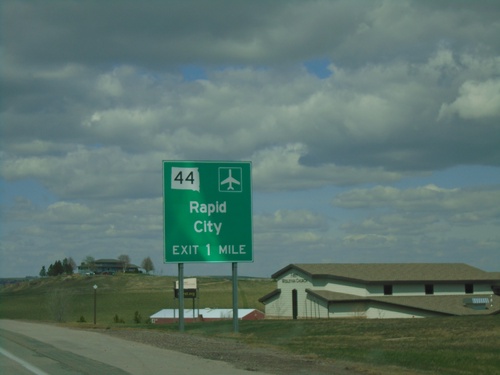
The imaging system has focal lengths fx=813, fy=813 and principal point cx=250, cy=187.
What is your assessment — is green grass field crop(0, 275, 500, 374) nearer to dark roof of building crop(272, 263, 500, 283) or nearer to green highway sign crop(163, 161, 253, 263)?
green highway sign crop(163, 161, 253, 263)

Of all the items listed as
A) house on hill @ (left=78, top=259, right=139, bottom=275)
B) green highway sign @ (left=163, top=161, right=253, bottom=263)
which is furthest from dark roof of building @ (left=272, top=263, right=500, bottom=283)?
house on hill @ (left=78, top=259, right=139, bottom=275)

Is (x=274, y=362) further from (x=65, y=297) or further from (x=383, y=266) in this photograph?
(x=65, y=297)

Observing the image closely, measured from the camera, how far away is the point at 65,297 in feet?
273

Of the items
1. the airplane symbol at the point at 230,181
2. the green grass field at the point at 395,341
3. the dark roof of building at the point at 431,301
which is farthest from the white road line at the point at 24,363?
the dark roof of building at the point at 431,301

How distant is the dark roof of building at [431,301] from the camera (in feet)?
199

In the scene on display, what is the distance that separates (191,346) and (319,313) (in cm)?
4197

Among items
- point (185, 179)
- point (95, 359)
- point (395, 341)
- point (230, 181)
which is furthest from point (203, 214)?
point (95, 359)

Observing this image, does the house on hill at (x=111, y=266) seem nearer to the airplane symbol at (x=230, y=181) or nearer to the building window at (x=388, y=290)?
the building window at (x=388, y=290)

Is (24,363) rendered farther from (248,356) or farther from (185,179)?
(185,179)

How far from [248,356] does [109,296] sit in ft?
322

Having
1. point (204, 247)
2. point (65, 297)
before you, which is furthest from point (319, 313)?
point (204, 247)

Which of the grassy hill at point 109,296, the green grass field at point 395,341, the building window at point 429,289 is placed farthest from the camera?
the grassy hill at point 109,296

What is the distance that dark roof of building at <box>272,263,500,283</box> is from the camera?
66438 millimetres

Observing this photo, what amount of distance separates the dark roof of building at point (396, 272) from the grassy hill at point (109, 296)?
44.8 ft
